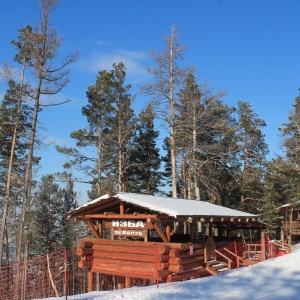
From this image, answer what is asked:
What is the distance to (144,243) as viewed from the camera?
1484 centimetres

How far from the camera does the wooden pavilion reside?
13.7 metres

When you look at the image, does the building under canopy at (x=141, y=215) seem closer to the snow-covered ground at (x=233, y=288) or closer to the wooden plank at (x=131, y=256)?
the wooden plank at (x=131, y=256)

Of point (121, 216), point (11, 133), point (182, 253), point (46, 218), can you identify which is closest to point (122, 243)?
point (121, 216)

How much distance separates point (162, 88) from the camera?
23109 mm

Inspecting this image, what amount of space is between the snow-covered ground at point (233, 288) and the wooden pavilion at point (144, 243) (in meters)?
2.08

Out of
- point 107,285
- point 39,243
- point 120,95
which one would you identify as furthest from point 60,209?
point 120,95

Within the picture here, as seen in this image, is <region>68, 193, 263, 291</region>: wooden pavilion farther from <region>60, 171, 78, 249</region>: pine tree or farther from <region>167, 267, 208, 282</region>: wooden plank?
<region>60, 171, 78, 249</region>: pine tree

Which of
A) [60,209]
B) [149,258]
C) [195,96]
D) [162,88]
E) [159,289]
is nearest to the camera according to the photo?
[159,289]

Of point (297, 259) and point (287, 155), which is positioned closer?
point (297, 259)

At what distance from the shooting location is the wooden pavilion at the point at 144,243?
45.1 feet

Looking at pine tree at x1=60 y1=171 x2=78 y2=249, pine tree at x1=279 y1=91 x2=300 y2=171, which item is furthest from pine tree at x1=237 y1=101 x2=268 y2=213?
→ pine tree at x1=60 y1=171 x2=78 y2=249

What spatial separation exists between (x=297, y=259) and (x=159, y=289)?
724 centimetres

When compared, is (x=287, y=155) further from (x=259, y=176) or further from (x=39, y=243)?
(x=39, y=243)

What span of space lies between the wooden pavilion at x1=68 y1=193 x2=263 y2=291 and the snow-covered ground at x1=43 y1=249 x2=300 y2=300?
2.08 m
